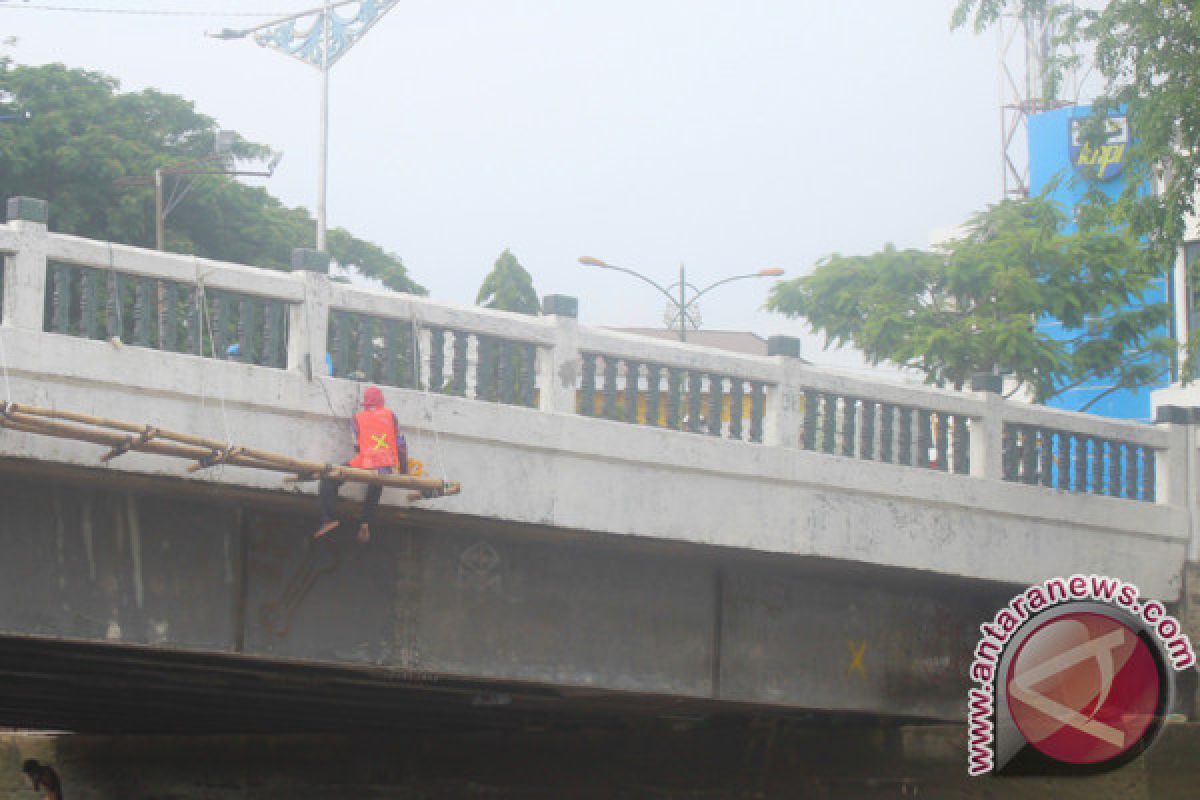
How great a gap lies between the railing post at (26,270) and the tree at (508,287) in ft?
112

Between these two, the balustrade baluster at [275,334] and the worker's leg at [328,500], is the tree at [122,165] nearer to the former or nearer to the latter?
the balustrade baluster at [275,334]

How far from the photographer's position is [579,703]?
1494cm

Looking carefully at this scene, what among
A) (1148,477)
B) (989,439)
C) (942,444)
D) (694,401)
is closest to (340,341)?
(694,401)

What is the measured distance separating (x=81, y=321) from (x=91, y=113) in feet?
96.4

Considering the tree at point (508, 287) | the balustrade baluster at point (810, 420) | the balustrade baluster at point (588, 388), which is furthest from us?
the tree at point (508, 287)

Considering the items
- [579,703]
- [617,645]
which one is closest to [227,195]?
[579,703]

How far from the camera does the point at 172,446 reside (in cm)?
895

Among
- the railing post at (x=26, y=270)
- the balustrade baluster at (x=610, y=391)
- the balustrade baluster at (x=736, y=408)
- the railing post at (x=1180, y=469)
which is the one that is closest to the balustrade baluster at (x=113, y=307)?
the railing post at (x=26, y=270)

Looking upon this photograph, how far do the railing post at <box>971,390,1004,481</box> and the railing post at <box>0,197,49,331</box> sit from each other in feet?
25.3

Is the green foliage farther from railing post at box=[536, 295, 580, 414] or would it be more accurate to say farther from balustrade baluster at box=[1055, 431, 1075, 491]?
railing post at box=[536, 295, 580, 414]

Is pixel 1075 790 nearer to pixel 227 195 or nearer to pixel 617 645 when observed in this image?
pixel 617 645

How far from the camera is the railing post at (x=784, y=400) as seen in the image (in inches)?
477

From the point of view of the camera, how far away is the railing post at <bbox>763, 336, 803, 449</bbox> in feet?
39.7

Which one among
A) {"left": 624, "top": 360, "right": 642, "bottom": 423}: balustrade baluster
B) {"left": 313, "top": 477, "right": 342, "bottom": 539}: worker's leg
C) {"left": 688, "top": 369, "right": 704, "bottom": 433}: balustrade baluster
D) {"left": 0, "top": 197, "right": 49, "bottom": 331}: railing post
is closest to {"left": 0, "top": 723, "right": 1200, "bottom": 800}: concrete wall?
{"left": 688, "top": 369, "right": 704, "bottom": 433}: balustrade baluster
